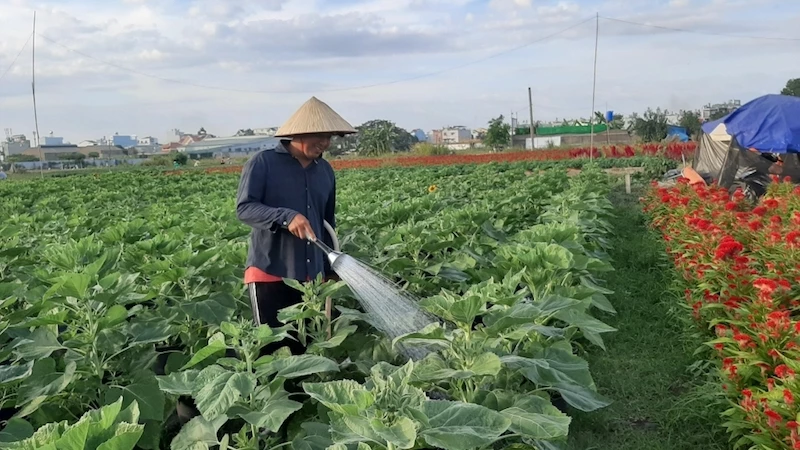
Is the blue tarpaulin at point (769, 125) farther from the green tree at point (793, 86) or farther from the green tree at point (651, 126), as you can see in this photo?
the green tree at point (793, 86)

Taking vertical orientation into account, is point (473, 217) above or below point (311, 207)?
below

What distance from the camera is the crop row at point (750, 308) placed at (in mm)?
2883

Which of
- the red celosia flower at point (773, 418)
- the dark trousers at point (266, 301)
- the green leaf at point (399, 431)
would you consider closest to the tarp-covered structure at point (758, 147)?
the red celosia flower at point (773, 418)

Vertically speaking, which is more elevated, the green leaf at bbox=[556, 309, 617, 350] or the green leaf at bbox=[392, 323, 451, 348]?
the green leaf at bbox=[392, 323, 451, 348]

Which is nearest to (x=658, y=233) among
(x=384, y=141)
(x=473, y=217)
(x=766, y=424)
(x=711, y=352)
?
(x=473, y=217)

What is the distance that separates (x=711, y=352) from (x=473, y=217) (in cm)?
216

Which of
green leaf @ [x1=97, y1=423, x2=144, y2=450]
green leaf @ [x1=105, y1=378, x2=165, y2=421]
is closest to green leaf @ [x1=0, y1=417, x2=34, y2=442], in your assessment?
green leaf @ [x1=105, y1=378, x2=165, y2=421]

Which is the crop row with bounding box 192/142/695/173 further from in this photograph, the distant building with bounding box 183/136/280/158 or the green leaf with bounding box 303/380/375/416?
the distant building with bounding box 183/136/280/158

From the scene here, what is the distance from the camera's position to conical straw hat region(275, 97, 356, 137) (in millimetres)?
3338

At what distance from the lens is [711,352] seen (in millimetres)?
4480

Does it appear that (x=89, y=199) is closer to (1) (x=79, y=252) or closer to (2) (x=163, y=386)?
(1) (x=79, y=252)

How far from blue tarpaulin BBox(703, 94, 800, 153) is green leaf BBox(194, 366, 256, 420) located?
13315 mm

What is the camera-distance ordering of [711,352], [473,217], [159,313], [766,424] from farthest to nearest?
[473,217]
[711,352]
[159,313]
[766,424]

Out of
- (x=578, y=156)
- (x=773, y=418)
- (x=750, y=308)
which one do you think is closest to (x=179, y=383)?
(x=773, y=418)
